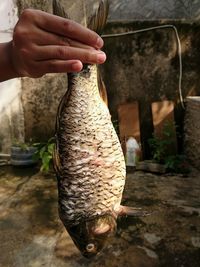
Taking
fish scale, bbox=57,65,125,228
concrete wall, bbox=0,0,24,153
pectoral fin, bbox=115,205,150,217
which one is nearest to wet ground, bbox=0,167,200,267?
concrete wall, bbox=0,0,24,153

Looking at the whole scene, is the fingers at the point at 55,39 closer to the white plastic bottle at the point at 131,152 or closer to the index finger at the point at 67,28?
the index finger at the point at 67,28

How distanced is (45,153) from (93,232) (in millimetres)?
4105

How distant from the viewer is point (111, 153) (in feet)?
6.08

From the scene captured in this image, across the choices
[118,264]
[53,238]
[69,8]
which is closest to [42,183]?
[53,238]

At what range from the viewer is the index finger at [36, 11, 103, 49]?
134 cm

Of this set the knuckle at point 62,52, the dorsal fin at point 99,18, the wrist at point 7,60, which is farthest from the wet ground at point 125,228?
the knuckle at point 62,52

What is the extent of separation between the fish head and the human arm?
0.91 m

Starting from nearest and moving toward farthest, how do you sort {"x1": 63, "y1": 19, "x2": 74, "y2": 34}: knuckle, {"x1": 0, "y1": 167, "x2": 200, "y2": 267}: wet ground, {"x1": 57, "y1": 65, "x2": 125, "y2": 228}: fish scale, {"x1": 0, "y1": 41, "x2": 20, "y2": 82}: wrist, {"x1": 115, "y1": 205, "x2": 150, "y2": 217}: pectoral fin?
{"x1": 63, "y1": 19, "x2": 74, "y2": 34}: knuckle
{"x1": 0, "y1": 41, "x2": 20, "y2": 82}: wrist
{"x1": 57, "y1": 65, "x2": 125, "y2": 228}: fish scale
{"x1": 115, "y1": 205, "x2": 150, "y2": 217}: pectoral fin
{"x1": 0, "y1": 167, "x2": 200, "y2": 267}: wet ground

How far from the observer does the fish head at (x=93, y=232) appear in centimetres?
198

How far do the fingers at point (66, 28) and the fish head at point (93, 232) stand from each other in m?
0.99

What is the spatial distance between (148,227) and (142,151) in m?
2.33

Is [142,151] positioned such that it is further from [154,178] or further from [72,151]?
[72,151]

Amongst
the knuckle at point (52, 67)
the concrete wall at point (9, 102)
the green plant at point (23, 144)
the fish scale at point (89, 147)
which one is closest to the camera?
the knuckle at point (52, 67)

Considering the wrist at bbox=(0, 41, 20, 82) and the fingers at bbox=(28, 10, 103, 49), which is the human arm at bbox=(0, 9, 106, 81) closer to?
the fingers at bbox=(28, 10, 103, 49)
